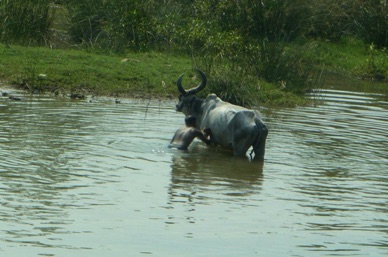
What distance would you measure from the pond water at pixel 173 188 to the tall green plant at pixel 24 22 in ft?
15.4

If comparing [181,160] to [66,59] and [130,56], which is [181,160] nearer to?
[66,59]

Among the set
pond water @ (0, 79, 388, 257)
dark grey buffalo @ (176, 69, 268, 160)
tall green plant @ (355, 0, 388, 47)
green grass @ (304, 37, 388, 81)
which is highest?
tall green plant @ (355, 0, 388, 47)

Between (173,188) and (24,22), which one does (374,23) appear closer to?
(24,22)

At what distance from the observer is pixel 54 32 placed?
21.1 metres

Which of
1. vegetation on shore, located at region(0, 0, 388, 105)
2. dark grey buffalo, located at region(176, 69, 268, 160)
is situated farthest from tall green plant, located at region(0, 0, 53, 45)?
dark grey buffalo, located at region(176, 69, 268, 160)

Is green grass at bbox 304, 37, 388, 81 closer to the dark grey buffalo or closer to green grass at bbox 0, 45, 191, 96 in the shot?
green grass at bbox 0, 45, 191, 96

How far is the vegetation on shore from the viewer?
16.3m

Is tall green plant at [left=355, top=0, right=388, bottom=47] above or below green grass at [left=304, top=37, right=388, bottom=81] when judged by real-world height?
above

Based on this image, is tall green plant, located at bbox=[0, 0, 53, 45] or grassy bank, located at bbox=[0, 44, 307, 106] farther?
tall green plant, located at bbox=[0, 0, 53, 45]

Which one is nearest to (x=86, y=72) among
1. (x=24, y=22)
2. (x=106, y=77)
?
(x=106, y=77)

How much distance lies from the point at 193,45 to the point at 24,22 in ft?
11.3

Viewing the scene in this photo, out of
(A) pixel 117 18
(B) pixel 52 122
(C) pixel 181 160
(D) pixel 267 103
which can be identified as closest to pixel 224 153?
(C) pixel 181 160

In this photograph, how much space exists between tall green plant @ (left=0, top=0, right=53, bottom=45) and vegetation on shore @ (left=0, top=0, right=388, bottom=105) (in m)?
0.02

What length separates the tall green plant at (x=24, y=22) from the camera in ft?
61.5
